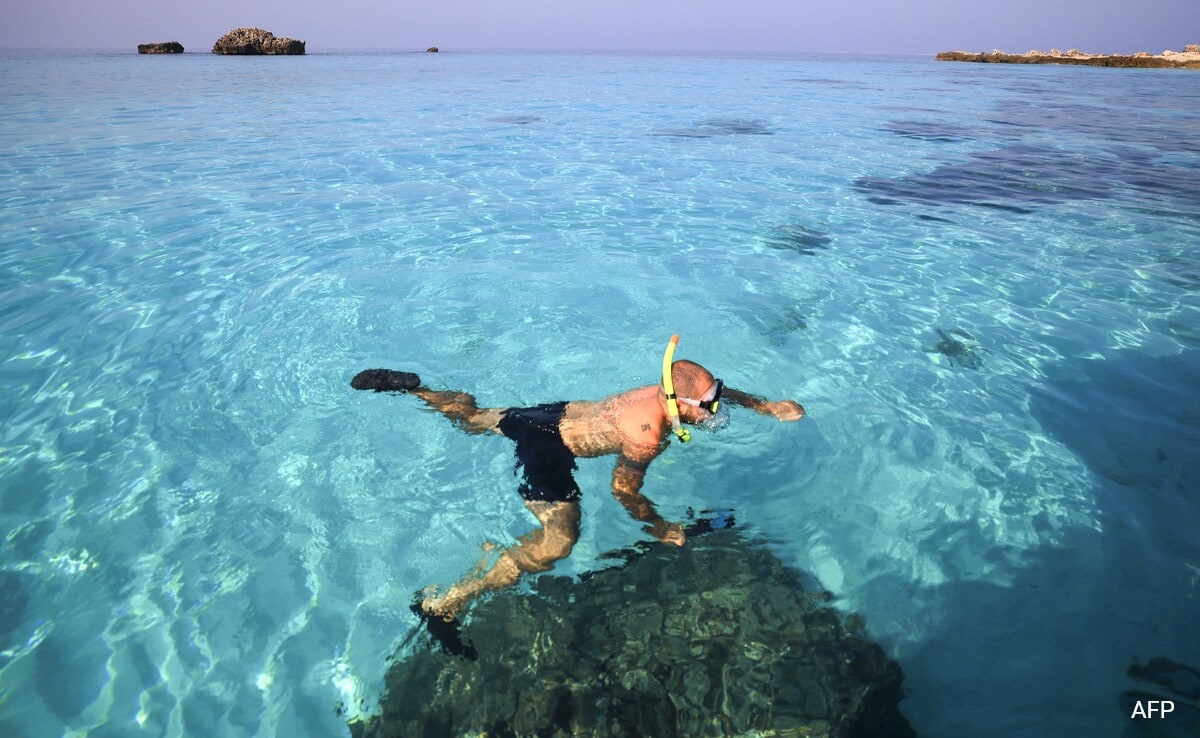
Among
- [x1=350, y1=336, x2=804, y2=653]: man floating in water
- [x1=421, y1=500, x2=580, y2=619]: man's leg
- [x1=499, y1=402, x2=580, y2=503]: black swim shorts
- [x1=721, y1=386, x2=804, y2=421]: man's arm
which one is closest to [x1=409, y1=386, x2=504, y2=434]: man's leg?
[x1=350, y1=336, x2=804, y2=653]: man floating in water

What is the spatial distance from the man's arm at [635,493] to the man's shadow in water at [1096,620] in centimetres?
144

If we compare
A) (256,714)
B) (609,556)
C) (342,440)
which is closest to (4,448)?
(342,440)

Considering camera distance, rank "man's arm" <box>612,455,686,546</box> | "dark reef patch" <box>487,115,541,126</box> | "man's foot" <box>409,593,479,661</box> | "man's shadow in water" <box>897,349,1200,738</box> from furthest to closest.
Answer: "dark reef patch" <box>487,115,541,126</box>
"man's arm" <box>612,455,686,546</box>
"man's foot" <box>409,593,479,661</box>
"man's shadow in water" <box>897,349,1200,738</box>

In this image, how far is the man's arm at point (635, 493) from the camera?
12.6 feet

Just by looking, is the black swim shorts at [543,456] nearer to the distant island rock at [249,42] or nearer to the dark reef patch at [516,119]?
the dark reef patch at [516,119]

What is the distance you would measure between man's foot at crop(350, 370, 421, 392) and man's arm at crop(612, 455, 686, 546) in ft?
7.67

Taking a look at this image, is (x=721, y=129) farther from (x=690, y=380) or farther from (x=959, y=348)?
(x=690, y=380)

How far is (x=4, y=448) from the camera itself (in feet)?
15.6

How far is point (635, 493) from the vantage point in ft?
12.6

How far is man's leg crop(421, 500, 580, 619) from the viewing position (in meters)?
3.60

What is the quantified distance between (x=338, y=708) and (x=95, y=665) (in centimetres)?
146

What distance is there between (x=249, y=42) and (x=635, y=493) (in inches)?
3323

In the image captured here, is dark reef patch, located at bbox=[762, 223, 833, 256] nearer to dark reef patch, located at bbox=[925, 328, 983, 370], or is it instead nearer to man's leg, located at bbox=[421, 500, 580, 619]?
dark reef patch, located at bbox=[925, 328, 983, 370]

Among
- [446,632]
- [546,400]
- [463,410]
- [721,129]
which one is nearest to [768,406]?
[546,400]
